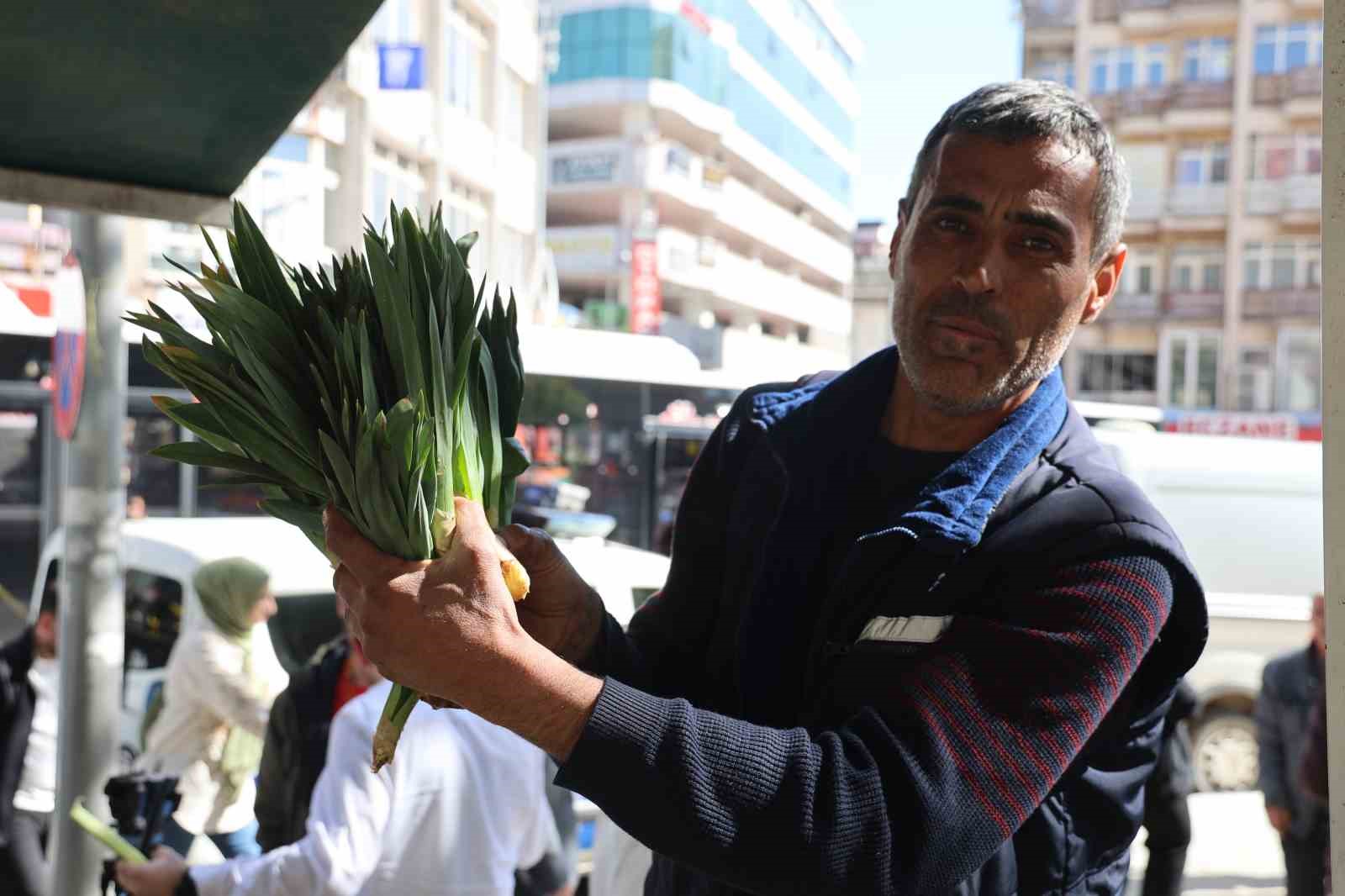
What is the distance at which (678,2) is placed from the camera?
41312 millimetres

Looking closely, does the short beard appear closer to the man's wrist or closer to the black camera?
the man's wrist

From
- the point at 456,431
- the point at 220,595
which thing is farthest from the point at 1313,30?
the point at 456,431

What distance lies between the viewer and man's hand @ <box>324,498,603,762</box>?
3.34 feet

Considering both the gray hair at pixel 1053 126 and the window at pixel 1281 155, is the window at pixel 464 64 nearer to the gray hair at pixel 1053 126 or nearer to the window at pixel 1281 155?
the window at pixel 1281 155

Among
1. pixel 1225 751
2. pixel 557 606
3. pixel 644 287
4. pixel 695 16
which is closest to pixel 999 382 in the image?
pixel 557 606

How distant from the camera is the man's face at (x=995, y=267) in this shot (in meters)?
1.35

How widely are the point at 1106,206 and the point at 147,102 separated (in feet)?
4.79

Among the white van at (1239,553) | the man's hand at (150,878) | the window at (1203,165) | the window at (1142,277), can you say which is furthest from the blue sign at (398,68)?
the window at (1203,165)

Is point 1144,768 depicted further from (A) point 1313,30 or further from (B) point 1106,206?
(A) point 1313,30

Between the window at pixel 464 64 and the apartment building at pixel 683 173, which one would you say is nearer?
the window at pixel 464 64

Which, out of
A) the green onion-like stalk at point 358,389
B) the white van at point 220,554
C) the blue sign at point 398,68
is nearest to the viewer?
the green onion-like stalk at point 358,389

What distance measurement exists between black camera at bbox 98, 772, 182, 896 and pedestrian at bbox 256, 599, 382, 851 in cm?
139

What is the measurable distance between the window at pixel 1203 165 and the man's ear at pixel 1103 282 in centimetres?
3507

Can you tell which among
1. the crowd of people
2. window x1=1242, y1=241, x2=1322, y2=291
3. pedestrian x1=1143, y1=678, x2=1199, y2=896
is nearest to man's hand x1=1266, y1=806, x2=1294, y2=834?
pedestrian x1=1143, y1=678, x2=1199, y2=896
